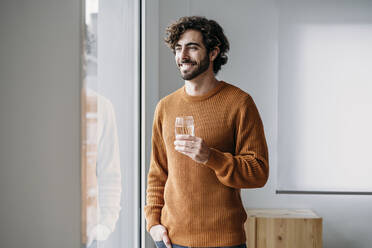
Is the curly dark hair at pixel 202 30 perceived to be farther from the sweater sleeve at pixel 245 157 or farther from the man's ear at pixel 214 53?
the sweater sleeve at pixel 245 157

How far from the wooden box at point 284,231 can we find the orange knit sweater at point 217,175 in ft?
4.13

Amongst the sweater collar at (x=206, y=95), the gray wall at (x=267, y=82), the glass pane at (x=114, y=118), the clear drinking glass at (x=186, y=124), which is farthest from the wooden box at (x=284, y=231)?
the clear drinking glass at (x=186, y=124)

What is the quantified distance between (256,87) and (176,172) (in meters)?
1.73

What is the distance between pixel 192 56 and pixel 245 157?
0.45 metres

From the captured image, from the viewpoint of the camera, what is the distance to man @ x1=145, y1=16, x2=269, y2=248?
117 cm

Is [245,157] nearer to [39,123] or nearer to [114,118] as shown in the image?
[114,118]

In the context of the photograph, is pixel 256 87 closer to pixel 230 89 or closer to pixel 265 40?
pixel 265 40

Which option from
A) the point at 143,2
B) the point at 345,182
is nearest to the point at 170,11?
the point at 143,2

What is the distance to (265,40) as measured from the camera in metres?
2.73

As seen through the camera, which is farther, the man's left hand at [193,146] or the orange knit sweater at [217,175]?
the orange knit sweater at [217,175]

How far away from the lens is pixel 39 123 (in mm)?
411

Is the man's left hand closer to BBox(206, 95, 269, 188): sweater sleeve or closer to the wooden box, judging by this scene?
BBox(206, 95, 269, 188): sweater sleeve

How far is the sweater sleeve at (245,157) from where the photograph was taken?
110 cm

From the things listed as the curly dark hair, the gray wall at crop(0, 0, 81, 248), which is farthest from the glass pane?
the gray wall at crop(0, 0, 81, 248)
